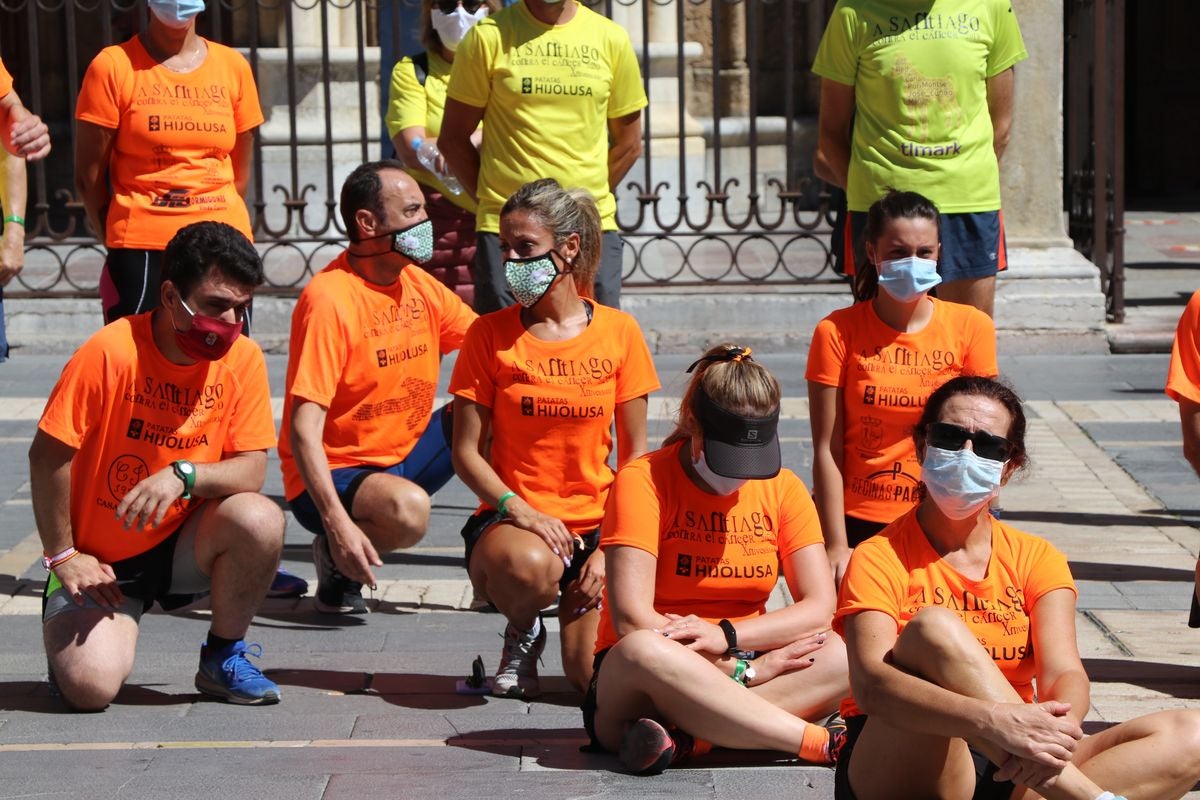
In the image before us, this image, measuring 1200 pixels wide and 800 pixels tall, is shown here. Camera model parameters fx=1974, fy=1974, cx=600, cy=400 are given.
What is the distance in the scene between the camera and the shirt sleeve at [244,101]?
275 inches

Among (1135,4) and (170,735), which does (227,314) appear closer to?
(170,735)

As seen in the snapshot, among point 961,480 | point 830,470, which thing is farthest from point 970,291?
point 961,480

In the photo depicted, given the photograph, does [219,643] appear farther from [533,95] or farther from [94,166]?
[533,95]

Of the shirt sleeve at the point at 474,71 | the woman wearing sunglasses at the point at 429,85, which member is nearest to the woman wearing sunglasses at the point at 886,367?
the shirt sleeve at the point at 474,71

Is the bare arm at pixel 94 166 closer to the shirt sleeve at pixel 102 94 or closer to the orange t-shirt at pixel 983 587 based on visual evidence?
the shirt sleeve at pixel 102 94

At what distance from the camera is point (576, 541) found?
5391mm

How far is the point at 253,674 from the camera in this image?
17.1ft

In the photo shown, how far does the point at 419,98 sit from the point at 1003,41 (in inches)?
97.0

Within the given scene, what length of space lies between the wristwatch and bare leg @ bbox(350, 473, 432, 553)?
33.7 inches

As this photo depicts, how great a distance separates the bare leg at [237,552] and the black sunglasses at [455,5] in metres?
3.13

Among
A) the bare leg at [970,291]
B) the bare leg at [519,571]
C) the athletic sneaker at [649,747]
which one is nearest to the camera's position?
the athletic sneaker at [649,747]

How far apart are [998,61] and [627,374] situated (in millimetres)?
2188

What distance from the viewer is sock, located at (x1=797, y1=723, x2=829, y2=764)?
455 centimetres

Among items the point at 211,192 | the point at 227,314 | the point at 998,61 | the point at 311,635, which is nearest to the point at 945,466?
the point at 227,314
